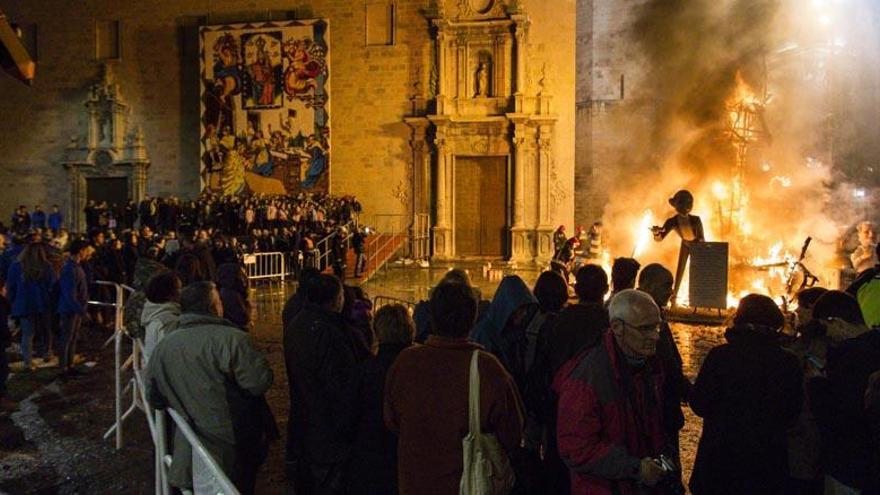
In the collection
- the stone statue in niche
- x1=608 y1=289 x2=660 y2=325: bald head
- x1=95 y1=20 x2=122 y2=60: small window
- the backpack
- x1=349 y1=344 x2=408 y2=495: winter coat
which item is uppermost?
x1=95 y1=20 x2=122 y2=60: small window

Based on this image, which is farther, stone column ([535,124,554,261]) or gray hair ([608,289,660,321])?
stone column ([535,124,554,261])

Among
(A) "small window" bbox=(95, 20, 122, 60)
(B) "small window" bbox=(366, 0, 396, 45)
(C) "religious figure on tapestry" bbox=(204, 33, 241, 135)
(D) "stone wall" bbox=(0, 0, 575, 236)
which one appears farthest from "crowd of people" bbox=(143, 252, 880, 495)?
(A) "small window" bbox=(95, 20, 122, 60)

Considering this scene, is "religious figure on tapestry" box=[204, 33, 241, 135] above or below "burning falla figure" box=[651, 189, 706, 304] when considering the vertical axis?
above

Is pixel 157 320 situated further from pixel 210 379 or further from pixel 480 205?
pixel 480 205

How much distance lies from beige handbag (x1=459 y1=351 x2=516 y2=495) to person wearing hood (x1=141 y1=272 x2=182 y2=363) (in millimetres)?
2433

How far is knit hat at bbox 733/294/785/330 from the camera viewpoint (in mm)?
3105

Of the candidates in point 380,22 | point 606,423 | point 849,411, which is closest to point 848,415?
point 849,411

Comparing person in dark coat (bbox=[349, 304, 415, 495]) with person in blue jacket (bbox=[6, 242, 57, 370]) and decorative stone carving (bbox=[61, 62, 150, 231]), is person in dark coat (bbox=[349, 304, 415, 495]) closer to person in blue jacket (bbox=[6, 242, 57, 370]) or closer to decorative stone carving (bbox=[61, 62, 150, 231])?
person in blue jacket (bbox=[6, 242, 57, 370])

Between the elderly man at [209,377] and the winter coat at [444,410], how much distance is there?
111 centimetres

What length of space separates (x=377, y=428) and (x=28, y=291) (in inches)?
273

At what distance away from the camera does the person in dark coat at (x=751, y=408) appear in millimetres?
2984

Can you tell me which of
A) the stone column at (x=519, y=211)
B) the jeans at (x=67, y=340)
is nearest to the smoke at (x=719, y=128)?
the stone column at (x=519, y=211)

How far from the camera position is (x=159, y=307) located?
173 inches

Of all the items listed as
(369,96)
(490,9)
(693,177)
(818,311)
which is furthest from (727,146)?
(818,311)
